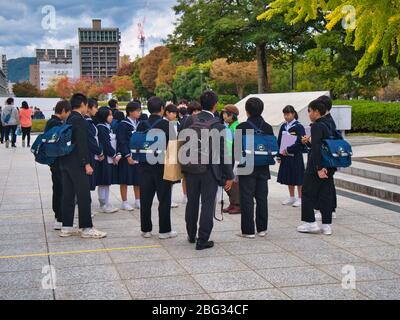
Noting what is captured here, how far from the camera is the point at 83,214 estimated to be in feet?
21.5

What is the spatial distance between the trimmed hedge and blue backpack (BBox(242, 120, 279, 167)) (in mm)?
15348

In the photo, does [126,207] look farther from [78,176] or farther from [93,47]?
[93,47]

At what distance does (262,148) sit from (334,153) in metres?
0.88

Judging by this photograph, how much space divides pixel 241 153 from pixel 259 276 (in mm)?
1898

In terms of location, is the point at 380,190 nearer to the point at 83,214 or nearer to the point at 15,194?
the point at 83,214

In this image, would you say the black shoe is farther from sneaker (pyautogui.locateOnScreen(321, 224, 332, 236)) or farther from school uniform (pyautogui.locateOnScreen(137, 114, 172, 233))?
sneaker (pyautogui.locateOnScreen(321, 224, 332, 236))

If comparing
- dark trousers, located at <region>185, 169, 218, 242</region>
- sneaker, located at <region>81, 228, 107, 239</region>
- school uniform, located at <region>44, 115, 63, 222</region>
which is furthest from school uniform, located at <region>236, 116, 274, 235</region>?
school uniform, located at <region>44, 115, 63, 222</region>

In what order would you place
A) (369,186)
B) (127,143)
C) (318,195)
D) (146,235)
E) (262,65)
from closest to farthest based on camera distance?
(146,235), (318,195), (127,143), (369,186), (262,65)

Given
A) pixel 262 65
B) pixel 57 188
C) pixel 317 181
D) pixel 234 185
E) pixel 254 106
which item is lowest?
pixel 234 185

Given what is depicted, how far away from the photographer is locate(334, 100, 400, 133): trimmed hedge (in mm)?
20469

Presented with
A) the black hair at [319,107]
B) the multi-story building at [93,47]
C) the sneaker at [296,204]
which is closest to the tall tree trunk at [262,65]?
the sneaker at [296,204]

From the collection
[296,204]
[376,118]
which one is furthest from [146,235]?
[376,118]

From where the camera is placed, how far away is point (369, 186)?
9.74 metres
